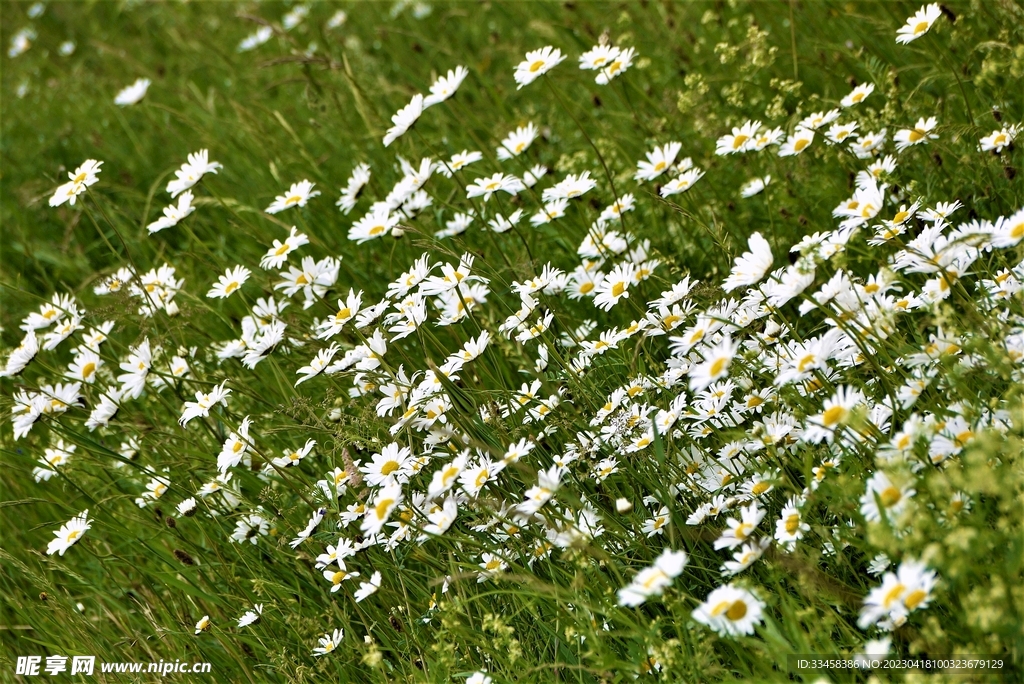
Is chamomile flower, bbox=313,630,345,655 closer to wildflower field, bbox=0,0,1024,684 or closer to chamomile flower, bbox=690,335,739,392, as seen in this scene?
wildflower field, bbox=0,0,1024,684

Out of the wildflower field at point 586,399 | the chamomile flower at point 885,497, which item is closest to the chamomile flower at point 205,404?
the wildflower field at point 586,399

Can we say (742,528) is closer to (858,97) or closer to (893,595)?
(893,595)

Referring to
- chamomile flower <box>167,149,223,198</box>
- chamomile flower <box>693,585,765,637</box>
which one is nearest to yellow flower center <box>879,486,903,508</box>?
chamomile flower <box>693,585,765,637</box>

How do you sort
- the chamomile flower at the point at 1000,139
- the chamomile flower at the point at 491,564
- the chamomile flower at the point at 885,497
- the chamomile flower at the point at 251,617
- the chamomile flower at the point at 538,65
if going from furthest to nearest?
the chamomile flower at the point at 538,65
the chamomile flower at the point at 1000,139
the chamomile flower at the point at 251,617
the chamomile flower at the point at 491,564
the chamomile flower at the point at 885,497

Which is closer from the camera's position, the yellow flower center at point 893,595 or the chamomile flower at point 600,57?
the yellow flower center at point 893,595

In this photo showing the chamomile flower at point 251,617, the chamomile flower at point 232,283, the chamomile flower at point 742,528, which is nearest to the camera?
the chamomile flower at point 742,528

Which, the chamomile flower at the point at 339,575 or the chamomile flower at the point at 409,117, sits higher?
the chamomile flower at the point at 409,117

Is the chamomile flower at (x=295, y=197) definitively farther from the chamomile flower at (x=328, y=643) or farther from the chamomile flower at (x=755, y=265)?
the chamomile flower at (x=755, y=265)

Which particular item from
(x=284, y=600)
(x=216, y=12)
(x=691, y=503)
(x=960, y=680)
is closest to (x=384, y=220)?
(x=284, y=600)
